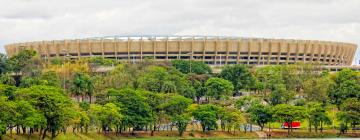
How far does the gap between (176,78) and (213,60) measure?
45417mm

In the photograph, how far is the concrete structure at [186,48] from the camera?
13762cm

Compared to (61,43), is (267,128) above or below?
below

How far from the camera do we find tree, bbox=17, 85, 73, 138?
6128 cm

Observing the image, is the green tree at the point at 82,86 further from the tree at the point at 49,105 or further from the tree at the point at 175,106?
the tree at the point at 49,105

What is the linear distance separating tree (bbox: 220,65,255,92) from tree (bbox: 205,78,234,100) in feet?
26.5

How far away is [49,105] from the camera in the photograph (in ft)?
201

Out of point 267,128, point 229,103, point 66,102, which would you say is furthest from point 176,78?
point 66,102

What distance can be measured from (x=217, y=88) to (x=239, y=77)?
11836mm

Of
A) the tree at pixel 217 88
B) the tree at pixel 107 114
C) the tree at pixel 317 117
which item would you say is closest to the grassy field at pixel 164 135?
the tree at pixel 107 114

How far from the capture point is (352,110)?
260 ft

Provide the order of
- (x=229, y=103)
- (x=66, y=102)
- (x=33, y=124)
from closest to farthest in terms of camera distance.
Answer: (x=33, y=124) → (x=66, y=102) → (x=229, y=103)

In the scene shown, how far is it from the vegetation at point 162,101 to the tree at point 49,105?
0.30 feet

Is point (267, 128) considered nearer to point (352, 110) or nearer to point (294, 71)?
point (352, 110)

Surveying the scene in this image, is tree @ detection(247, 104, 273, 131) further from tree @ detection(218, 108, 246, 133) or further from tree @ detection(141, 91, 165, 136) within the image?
tree @ detection(141, 91, 165, 136)
